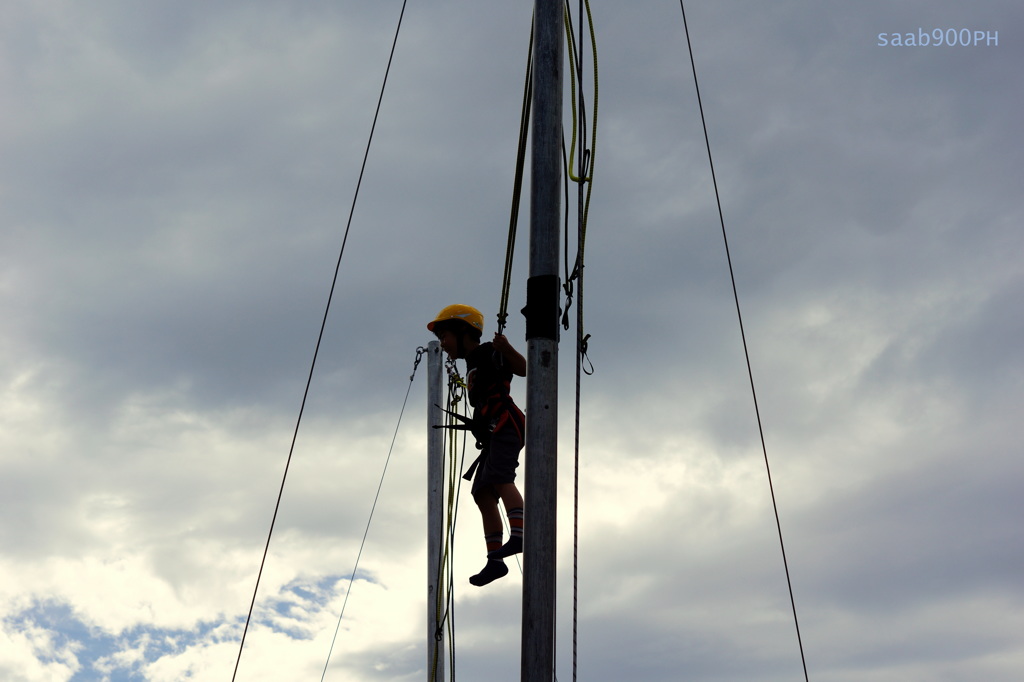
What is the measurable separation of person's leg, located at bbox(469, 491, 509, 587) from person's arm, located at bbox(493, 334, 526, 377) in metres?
0.98

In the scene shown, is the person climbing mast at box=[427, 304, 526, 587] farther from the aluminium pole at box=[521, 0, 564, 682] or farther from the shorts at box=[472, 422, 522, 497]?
the aluminium pole at box=[521, 0, 564, 682]

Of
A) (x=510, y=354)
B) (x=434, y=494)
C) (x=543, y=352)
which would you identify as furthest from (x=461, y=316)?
(x=434, y=494)

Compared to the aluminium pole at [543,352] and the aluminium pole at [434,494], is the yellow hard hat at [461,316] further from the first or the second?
the aluminium pole at [434,494]

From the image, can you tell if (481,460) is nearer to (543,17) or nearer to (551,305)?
Result: (551,305)

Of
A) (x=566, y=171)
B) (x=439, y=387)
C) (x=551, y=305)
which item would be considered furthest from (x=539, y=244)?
(x=439, y=387)

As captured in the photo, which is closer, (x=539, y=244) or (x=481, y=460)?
(x=539, y=244)

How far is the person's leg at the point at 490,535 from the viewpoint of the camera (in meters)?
6.89

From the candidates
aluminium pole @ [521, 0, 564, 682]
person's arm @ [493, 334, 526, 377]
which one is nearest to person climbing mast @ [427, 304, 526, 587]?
person's arm @ [493, 334, 526, 377]

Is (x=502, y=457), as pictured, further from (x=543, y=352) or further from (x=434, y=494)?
(x=434, y=494)

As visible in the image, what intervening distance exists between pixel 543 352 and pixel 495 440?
1.61m

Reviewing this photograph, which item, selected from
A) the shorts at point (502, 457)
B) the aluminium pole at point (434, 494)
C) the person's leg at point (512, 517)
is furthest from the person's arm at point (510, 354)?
the aluminium pole at point (434, 494)

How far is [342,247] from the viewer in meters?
7.87

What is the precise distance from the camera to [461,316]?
7598 millimetres

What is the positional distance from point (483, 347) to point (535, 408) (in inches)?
64.5
